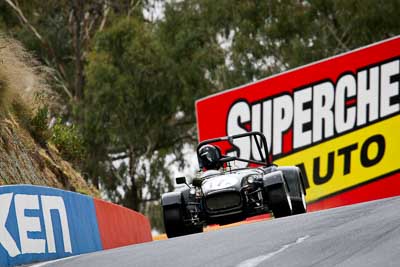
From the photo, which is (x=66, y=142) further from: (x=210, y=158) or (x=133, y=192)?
(x=133, y=192)

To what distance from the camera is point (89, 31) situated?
171 feet

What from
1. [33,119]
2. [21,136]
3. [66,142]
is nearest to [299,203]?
[21,136]

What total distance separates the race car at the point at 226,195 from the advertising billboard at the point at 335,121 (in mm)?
13463

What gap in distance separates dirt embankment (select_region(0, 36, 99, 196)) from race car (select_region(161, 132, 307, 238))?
3295 millimetres

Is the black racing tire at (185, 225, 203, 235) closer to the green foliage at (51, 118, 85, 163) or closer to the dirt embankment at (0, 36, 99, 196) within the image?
the dirt embankment at (0, 36, 99, 196)

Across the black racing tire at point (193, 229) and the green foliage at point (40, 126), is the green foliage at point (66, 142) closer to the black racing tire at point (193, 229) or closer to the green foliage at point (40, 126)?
the green foliage at point (40, 126)

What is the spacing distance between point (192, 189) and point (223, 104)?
52.5 feet

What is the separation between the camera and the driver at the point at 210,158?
18734 millimetres

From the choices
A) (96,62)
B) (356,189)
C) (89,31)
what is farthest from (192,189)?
(89,31)

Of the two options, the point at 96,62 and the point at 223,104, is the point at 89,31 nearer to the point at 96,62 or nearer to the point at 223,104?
the point at 96,62

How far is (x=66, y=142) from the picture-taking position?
28.6 metres

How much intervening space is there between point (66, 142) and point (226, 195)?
467 inches

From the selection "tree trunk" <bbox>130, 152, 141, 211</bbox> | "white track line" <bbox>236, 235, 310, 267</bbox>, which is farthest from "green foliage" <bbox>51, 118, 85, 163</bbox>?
"tree trunk" <bbox>130, 152, 141, 211</bbox>

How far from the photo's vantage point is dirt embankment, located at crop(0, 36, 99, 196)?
20.6m
